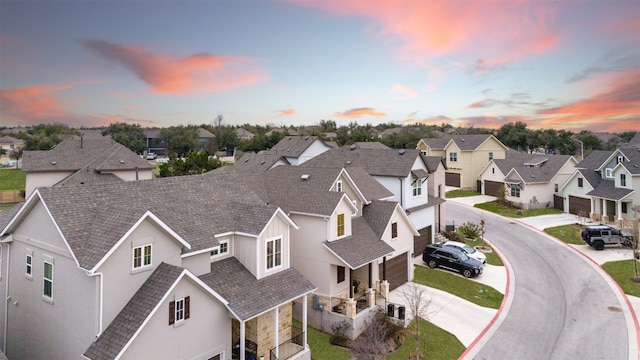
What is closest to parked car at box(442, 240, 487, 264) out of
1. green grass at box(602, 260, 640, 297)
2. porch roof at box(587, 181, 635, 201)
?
green grass at box(602, 260, 640, 297)

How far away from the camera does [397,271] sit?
2680 centimetres

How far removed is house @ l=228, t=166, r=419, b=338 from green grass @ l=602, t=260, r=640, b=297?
14764 millimetres

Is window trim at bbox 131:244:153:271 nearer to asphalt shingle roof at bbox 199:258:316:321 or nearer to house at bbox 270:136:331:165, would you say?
asphalt shingle roof at bbox 199:258:316:321

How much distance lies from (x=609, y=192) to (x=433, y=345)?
3709 cm

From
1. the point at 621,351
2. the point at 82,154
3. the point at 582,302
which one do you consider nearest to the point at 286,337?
the point at 621,351

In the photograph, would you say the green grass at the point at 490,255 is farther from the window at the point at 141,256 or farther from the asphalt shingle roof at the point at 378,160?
the window at the point at 141,256

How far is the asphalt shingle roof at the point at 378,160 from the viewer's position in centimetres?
3509

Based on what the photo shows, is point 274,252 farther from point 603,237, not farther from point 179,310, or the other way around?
point 603,237

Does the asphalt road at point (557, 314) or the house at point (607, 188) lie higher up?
the house at point (607, 188)

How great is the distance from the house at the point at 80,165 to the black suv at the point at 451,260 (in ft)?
95.8

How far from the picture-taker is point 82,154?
4169 cm

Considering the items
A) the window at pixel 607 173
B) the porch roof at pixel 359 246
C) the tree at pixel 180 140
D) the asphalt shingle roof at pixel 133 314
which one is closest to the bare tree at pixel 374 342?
the porch roof at pixel 359 246

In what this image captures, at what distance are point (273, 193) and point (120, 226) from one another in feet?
39.3

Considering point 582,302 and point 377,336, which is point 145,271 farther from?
point 582,302
